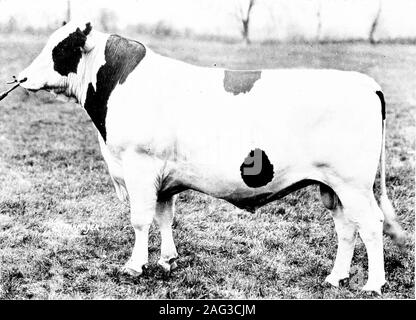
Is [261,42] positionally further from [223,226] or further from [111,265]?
[111,265]

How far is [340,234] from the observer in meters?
5.32

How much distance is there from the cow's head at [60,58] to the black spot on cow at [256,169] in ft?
5.80

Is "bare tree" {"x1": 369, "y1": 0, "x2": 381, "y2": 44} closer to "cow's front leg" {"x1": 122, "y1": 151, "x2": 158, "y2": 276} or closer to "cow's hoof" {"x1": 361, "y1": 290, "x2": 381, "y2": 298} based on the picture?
"cow's hoof" {"x1": 361, "y1": 290, "x2": 381, "y2": 298}

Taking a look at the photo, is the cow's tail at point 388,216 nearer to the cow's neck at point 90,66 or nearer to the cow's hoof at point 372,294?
the cow's hoof at point 372,294

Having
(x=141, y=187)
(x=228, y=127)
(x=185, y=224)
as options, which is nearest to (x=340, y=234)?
(x=228, y=127)

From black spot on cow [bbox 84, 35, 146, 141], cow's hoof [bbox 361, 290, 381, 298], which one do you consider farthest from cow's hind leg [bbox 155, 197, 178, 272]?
cow's hoof [bbox 361, 290, 381, 298]

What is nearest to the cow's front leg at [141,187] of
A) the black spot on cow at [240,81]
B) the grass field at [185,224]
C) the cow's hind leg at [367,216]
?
the grass field at [185,224]

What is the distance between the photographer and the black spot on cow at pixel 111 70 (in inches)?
202

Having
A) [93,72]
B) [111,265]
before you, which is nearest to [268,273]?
[111,265]

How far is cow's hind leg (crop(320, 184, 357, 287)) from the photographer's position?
522 centimetres

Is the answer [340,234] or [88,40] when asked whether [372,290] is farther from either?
[88,40]

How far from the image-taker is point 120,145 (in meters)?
5.05

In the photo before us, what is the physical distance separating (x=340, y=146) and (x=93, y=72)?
229cm

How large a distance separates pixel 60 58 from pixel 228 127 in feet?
5.52
